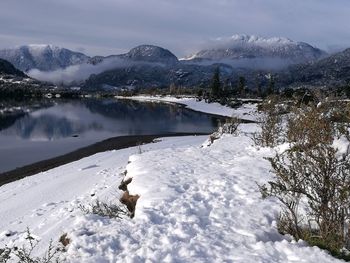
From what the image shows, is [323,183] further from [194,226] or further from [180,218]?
[180,218]

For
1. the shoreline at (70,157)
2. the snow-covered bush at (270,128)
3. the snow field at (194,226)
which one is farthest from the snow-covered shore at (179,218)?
the shoreline at (70,157)

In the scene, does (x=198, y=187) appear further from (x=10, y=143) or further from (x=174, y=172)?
(x=10, y=143)

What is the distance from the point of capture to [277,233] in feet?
31.4

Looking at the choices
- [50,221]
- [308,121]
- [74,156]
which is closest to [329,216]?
[308,121]

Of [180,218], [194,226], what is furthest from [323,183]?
[180,218]

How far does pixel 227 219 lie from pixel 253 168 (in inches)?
197

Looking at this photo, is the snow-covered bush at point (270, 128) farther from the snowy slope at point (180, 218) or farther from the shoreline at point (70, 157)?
the shoreline at point (70, 157)

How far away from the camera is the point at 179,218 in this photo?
1027cm

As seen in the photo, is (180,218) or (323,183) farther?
(180,218)

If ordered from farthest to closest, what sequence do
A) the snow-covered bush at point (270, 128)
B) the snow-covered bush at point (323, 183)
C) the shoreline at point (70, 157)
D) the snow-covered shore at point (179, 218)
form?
the shoreline at point (70, 157)
the snow-covered bush at point (270, 128)
the snow-covered shore at point (179, 218)
the snow-covered bush at point (323, 183)

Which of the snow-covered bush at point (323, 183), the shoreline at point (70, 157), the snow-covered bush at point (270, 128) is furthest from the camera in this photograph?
the shoreline at point (70, 157)

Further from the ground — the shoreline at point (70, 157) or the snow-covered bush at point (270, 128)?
the snow-covered bush at point (270, 128)

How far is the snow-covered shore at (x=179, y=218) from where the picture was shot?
8.55 m

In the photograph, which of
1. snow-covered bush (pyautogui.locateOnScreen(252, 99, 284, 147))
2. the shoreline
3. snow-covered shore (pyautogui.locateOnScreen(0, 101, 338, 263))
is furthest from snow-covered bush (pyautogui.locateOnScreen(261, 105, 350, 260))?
the shoreline
